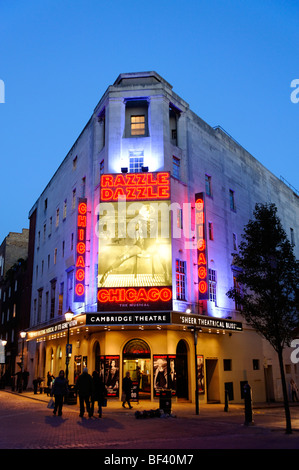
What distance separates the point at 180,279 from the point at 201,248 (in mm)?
2451

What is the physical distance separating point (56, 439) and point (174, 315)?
12.2 m

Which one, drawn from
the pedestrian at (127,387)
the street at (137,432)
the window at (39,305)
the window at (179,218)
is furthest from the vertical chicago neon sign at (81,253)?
the window at (39,305)

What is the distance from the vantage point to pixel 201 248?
27984 millimetres

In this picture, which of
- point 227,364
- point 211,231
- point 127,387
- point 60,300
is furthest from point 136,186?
point 60,300

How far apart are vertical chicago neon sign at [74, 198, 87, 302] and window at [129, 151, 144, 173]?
166 inches

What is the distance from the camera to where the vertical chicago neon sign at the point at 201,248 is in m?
27.3

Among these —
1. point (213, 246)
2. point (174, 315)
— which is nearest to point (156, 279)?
point (174, 315)

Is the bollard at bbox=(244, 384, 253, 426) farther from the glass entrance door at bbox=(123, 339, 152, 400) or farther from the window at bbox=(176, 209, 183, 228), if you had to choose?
the window at bbox=(176, 209, 183, 228)

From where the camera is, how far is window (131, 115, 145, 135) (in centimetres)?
2939

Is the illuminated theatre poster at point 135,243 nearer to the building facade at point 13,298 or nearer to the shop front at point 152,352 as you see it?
the shop front at point 152,352

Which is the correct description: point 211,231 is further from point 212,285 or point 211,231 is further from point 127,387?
point 127,387

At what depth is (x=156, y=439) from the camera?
12906 millimetres

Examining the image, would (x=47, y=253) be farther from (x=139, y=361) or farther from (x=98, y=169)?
(x=139, y=361)
